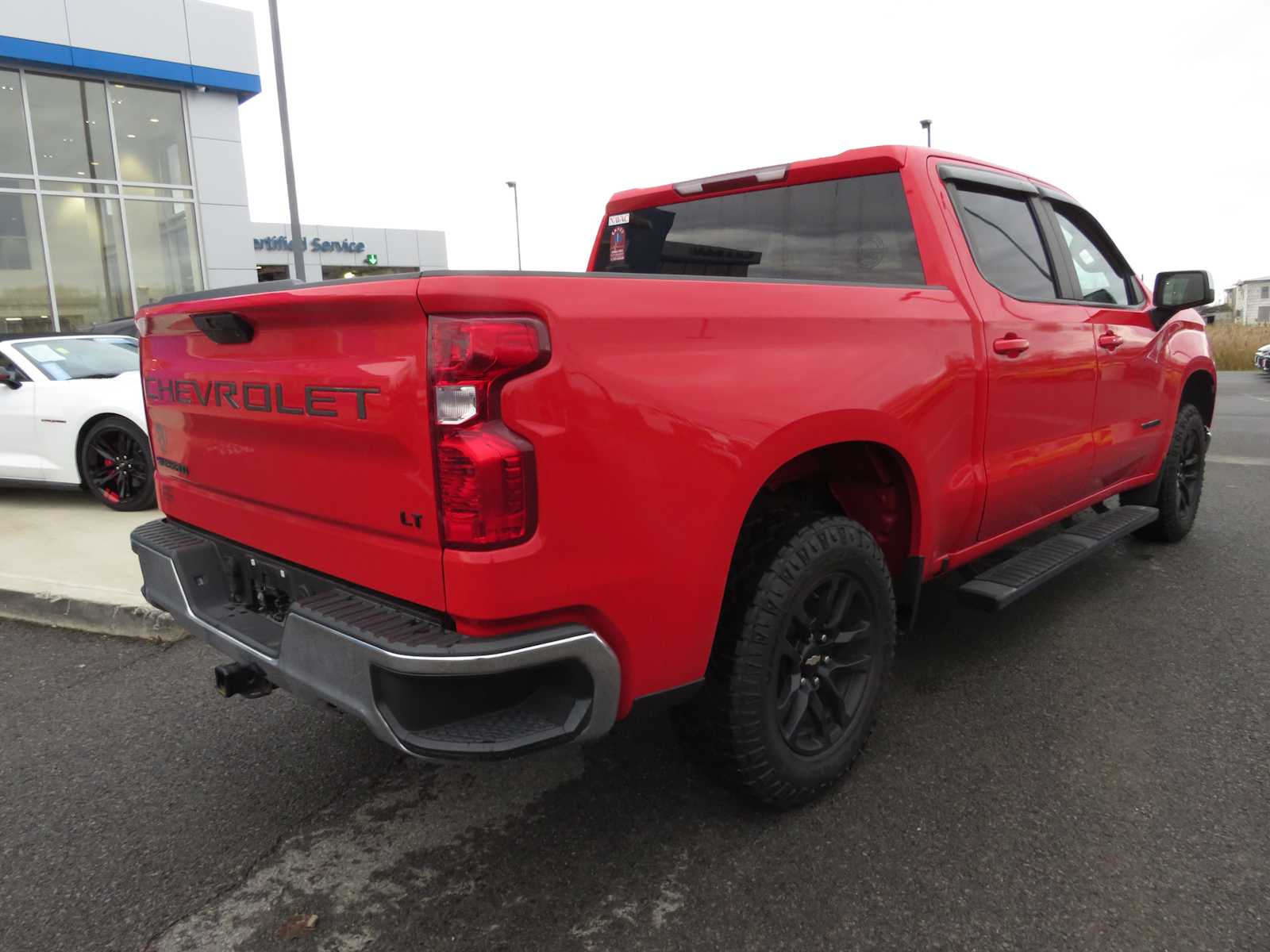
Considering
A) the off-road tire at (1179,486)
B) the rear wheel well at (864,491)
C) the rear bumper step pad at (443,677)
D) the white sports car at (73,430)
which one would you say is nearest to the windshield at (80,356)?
the white sports car at (73,430)

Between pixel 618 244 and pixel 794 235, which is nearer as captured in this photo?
pixel 794 235

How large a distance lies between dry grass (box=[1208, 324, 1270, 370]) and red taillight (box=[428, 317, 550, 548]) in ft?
93.9

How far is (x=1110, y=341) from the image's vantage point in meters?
3.79

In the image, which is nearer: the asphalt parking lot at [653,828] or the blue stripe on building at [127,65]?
the asphalt parking lot at [653,828]

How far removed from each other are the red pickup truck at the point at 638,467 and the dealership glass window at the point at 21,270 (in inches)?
637

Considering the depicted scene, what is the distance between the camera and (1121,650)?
3.63 metres

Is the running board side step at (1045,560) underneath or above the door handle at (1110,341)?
underneath

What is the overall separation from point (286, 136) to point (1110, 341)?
13181 millimetres

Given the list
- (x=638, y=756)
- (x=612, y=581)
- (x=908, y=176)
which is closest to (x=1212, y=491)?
(x=908, y=176)

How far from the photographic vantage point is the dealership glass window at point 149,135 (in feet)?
54.7

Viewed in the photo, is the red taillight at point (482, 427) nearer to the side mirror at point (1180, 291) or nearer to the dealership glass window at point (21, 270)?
the side mirror at point (1180, 291)

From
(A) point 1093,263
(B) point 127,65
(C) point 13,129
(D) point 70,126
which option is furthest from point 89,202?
(A) point 1093,263

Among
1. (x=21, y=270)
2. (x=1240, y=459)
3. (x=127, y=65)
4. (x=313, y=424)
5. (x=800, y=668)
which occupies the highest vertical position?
(x=127, y=65)

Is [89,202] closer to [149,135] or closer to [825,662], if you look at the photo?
[149,135]
